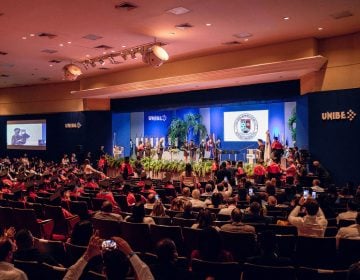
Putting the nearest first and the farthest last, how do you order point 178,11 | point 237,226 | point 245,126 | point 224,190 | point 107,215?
1. point 237,226
2. point 107,215
3. point 224,190
4. point 178,11
5. point 245,126

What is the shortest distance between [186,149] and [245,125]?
3.94 metres

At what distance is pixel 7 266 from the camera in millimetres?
3227

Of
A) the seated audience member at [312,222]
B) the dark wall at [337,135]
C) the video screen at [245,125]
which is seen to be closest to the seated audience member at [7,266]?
the seated audience member at [312,222]

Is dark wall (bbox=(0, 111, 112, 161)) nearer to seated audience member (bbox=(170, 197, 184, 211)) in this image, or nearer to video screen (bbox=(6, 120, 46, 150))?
video screen (bbox=(6, 120, 46, 150))

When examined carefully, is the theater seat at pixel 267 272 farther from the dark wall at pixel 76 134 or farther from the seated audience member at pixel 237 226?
the dark wall at pixel 76 134

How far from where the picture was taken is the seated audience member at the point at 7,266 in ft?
10.3

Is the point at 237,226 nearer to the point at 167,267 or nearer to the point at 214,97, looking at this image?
the point at 167,267

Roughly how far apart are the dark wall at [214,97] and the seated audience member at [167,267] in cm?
1228

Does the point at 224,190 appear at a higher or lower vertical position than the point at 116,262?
lower

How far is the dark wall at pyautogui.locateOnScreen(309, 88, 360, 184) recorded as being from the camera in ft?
38.8

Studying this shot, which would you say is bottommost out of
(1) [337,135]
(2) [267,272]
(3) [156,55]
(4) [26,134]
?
(2) [267,272]

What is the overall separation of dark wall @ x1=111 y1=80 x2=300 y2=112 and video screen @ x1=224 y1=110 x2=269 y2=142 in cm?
587

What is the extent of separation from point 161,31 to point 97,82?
868cm

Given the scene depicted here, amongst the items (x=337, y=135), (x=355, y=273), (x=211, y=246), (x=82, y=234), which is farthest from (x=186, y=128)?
(x=355, y=273)
